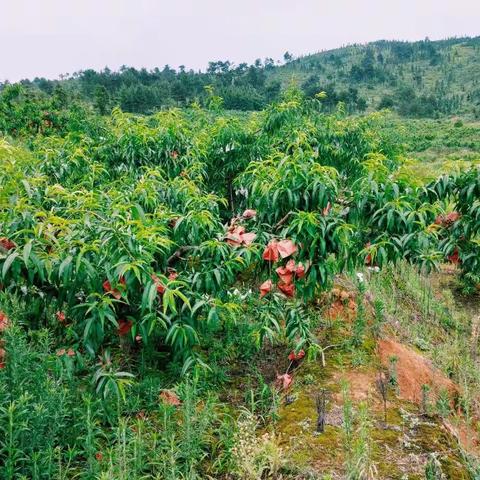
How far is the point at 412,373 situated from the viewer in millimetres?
Answer: 3529

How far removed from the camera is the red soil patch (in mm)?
3309

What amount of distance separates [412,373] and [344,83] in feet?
254

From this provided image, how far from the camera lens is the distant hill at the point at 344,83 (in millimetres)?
49531

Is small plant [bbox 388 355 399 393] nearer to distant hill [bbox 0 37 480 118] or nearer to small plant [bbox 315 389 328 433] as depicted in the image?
small plant [bbox 315 389 328 433]

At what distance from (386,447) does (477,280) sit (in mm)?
5056

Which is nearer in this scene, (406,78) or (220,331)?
(220,331)

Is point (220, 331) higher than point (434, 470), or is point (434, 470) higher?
point (220, 331)

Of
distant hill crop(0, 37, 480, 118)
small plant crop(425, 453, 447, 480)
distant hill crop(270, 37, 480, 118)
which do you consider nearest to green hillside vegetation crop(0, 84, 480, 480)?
small plant crop(425, 453, 447, 480)

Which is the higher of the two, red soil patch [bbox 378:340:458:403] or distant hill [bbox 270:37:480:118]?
distant hill [bbox 270:37:480:118]

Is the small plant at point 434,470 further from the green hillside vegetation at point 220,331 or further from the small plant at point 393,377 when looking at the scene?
the small plant at point 393,377

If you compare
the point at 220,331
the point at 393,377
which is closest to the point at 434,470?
the point at 393,377

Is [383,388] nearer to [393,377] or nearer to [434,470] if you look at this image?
[393,377]

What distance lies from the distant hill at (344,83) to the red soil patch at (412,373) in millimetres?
21130

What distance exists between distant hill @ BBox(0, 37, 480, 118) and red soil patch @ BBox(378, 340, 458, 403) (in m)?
21.1
